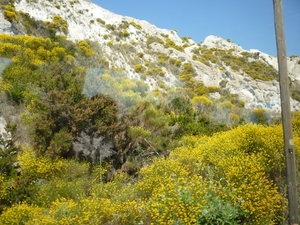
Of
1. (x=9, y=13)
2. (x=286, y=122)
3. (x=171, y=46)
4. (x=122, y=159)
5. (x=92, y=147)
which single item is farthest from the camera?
(x=171, y=46)

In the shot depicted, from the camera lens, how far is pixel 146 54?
122 feet

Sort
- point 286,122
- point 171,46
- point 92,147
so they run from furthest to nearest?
point 171,46 → point 92,147 → point 286,122

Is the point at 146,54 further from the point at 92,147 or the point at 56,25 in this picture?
the point at 92,147

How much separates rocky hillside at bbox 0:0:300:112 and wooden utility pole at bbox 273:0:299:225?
66.3 ft

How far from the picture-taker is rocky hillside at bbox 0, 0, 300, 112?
2884cm

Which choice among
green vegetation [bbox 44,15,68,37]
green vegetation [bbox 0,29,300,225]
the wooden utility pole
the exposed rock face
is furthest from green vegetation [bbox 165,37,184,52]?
the wooden utility pole

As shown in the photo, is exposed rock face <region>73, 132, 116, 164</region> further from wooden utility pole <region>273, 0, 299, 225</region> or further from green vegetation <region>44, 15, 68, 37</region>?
green vegetation <region>44, 15, 68, 37</region>

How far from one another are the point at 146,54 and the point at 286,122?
1311 inches

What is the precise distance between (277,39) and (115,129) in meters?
8.68

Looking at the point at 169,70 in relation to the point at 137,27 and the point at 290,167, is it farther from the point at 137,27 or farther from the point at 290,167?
the point at 290,167

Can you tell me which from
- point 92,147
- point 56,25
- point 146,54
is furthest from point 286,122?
point 146,54

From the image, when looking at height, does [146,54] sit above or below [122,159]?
above

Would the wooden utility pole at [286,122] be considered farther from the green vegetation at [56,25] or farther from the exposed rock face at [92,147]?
the green vegetation at [56,25]

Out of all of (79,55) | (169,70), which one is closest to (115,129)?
(79,55)
